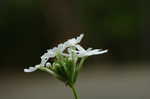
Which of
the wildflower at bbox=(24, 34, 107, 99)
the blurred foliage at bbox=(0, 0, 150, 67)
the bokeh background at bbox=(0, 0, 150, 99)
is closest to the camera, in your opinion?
the wildflower at bbox=(24, 34, 107, 99)

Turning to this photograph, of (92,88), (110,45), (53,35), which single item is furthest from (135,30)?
(92,88)

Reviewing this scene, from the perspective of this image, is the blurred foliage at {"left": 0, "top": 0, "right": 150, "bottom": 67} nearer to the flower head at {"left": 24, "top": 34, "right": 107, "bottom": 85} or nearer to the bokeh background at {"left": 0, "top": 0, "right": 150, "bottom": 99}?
the bokeh background at {"left": 0, "top": 0, "right": 150, "bottom": 99}

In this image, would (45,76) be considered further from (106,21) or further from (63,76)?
(63,76)

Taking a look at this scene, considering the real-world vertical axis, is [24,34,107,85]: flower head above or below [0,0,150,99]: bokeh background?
above

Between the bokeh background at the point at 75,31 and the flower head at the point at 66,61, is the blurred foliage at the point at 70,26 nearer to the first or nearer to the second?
the bokeh background at the point at 75,31

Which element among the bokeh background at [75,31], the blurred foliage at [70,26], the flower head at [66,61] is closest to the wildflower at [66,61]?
the flower head at [66,61]

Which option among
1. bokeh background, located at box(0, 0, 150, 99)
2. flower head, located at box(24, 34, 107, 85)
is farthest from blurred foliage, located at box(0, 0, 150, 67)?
flower head, located at box(24, 34, 107, 85)

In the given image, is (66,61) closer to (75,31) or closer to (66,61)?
(66,61)

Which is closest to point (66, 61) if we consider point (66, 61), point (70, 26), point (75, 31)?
point (66, 61)
